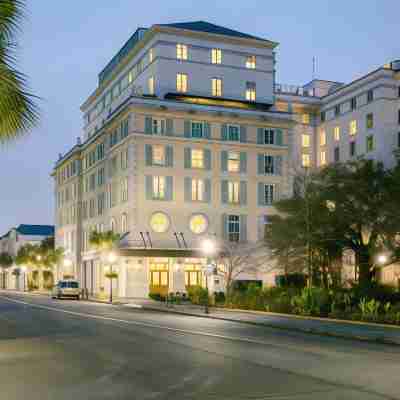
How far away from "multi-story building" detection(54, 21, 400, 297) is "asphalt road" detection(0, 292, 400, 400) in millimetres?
40528

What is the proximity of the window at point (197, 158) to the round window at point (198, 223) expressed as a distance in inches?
186

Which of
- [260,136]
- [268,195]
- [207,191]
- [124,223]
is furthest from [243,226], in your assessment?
[124,223]

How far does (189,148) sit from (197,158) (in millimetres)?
1225

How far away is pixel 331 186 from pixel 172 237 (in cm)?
2333

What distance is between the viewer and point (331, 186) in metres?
44.5

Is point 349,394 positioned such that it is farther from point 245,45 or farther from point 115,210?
point 245,45

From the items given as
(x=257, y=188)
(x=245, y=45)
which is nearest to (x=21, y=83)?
(x=257, y=188)

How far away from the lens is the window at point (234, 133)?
222ft

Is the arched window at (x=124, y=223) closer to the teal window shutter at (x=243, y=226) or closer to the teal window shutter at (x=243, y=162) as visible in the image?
the teal window shutter at (x=243, y=226)

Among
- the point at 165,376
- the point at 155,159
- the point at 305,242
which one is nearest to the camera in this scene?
the point at 165,376

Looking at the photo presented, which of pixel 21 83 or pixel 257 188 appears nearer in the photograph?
pixel 21 83

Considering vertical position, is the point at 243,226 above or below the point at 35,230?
below

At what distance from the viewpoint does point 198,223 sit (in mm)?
65938

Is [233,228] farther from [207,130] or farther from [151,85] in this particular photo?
[151,85]
